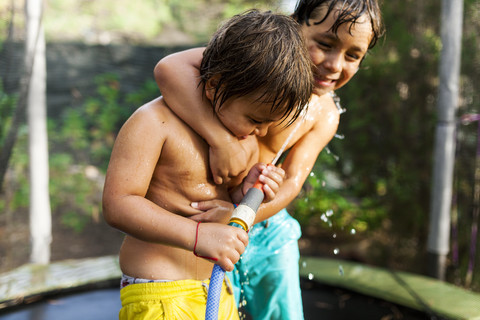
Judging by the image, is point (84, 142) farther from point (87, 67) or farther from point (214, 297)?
point (214, 297)

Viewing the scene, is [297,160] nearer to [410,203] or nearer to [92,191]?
[410,203]

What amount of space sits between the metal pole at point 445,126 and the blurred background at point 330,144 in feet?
1.49

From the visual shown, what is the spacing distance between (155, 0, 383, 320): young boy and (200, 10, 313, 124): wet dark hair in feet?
0.33

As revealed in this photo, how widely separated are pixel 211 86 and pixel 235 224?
33 cm

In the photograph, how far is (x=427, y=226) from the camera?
3.45 metres

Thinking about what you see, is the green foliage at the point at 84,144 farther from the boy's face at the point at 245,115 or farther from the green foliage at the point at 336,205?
the boy's face at the point at 245,115

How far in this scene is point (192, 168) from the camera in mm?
1161

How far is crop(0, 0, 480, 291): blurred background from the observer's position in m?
3.11

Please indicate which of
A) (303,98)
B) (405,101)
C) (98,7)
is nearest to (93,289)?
(303,98)

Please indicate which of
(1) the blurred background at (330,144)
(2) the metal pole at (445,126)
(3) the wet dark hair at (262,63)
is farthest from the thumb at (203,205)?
(2) the metal pole at (445,126)

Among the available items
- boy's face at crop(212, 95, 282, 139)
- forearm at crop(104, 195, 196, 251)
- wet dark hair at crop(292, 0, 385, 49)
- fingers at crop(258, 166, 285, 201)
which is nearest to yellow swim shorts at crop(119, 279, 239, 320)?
forearm at crop(104, 195, 196, 251)

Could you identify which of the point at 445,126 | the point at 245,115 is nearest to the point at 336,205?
the point at 445,126

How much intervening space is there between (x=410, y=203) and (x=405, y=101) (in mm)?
783

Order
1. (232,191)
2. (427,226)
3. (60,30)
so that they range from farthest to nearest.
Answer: (60,30) → (427,226) → (232,191)
